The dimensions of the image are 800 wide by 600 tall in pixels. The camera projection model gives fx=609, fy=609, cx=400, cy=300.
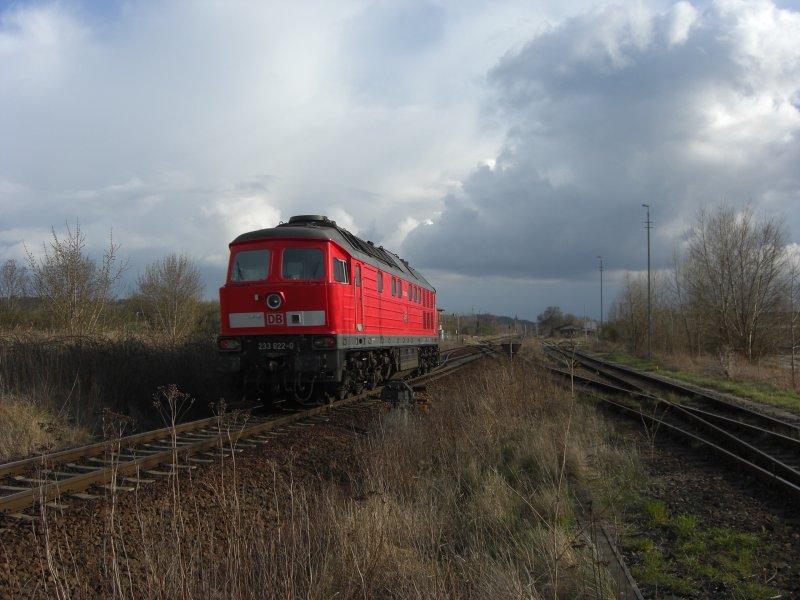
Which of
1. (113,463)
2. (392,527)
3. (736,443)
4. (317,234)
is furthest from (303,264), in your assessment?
(736,443)

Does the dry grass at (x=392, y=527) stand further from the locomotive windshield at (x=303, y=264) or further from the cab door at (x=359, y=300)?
the locomotive windshield at (x=303, y=264)

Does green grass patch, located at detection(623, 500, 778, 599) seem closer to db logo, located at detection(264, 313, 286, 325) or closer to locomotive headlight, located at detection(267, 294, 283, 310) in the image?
db logo, located at detection(264, 313, 286, 325)

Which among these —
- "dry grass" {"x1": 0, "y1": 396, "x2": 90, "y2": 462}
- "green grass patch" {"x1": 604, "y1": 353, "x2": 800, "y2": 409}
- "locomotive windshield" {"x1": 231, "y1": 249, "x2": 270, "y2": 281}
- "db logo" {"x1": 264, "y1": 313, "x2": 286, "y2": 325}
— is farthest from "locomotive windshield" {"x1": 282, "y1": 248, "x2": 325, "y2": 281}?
"green grass patch" {"x1": 604, "y1": 353, "x2": 800, "y2": 409}

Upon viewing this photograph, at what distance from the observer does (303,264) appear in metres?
11.7

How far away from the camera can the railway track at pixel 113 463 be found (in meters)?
5.38

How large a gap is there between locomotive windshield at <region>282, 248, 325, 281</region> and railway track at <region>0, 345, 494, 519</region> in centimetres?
290

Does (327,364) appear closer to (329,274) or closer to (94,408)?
(329,274)

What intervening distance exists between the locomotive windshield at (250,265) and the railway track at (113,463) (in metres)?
3.10

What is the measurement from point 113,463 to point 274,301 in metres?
6.49

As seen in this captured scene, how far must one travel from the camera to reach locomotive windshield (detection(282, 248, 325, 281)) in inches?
457

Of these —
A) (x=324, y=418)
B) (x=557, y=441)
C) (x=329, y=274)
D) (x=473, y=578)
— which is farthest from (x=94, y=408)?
(x=473, y=578)

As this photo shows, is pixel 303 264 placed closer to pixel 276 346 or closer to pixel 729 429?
pixel 276 346

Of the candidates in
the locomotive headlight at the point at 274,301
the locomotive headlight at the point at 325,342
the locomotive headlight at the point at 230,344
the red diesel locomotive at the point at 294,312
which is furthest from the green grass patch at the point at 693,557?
the locomotive headlight at the point at 230,344

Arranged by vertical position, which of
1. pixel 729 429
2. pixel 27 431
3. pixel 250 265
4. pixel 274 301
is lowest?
pixel 729 429
